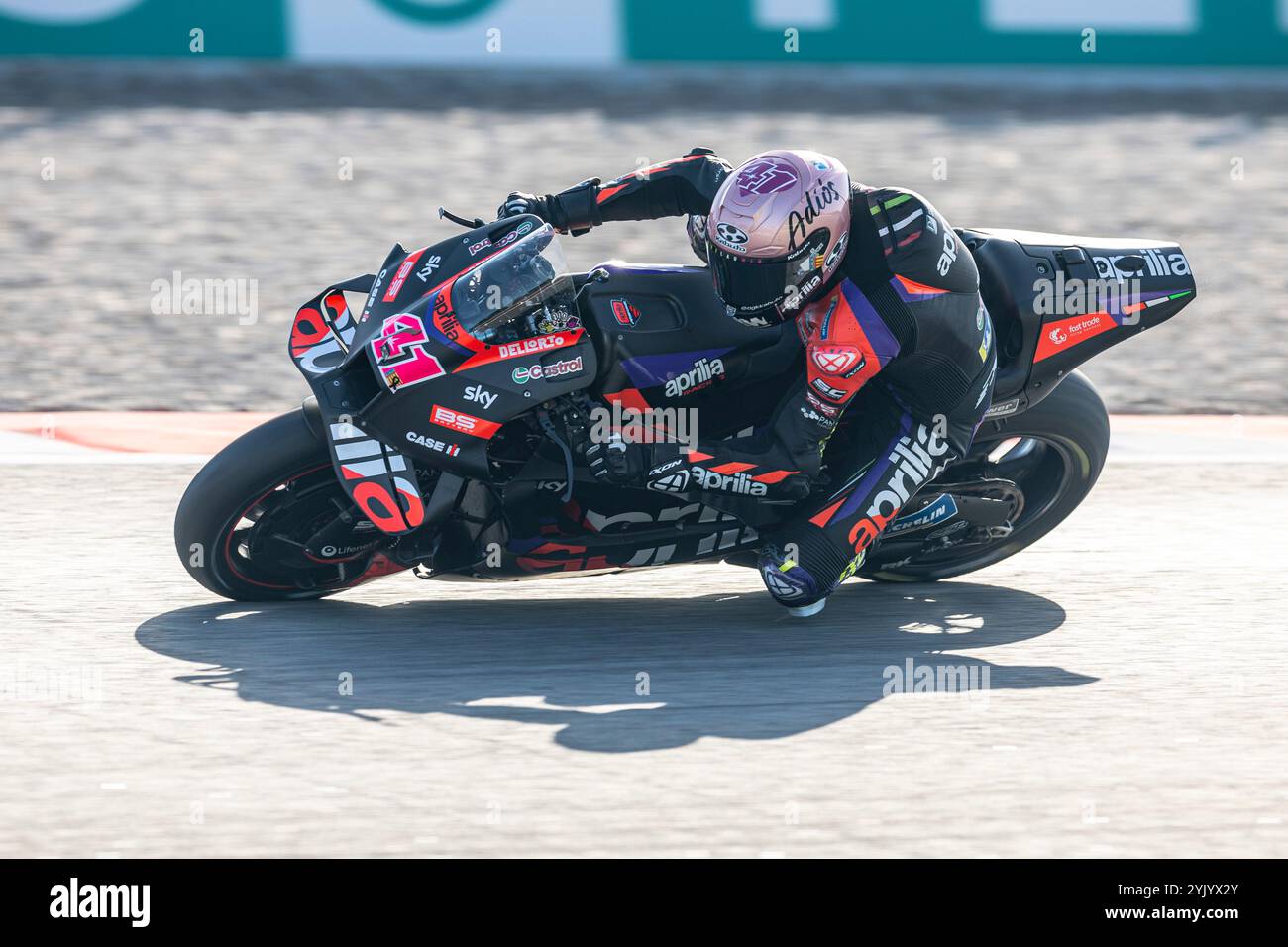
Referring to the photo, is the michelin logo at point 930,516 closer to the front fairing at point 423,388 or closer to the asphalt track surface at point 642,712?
the asphalt track surface at point 642,712

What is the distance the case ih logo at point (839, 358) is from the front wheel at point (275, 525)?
141cm

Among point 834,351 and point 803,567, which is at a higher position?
point 834,351

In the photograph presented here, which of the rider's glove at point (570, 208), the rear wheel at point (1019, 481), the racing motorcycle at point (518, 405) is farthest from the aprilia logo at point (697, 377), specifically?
the rear wheel at point (1019, 481)

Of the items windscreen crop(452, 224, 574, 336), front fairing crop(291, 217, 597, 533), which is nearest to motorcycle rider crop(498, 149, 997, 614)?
front fairing crop(291, 217, 597, 533)

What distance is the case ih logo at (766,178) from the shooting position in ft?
16.1

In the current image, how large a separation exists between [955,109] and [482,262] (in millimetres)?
9517

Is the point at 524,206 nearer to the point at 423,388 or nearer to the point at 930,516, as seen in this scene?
the point at 423,388

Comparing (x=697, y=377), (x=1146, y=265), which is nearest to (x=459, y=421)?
(x=697, y=377)

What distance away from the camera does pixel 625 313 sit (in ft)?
16.8

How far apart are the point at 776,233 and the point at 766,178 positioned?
19 cm

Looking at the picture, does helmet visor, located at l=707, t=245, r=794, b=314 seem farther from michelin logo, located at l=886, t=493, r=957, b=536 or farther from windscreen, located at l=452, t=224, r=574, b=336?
michelin logo, located at l=886, t=493, r=957, b=536

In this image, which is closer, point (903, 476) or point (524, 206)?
point (903, 476)
